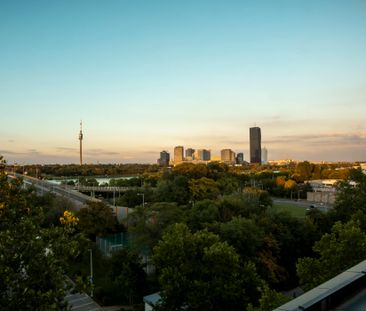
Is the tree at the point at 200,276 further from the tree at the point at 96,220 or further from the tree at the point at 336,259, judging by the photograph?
the tree at the point at 96,220

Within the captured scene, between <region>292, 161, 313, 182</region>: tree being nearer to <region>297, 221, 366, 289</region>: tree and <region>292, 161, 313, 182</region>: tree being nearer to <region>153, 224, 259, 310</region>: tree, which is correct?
<region>297, 221, 366, 289</region>: tree

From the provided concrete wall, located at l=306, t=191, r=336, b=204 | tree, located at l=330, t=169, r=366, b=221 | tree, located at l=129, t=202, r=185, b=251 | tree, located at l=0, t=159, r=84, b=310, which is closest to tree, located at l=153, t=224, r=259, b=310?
tree, located at l=0, t=159, r=84, b=310

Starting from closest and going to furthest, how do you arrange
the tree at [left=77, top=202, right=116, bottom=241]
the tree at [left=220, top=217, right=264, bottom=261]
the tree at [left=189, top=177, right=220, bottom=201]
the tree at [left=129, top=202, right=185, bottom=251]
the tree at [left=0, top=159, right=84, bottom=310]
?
1. the tree at [left=0, top=159, right=84, bottom=310]
2. the tree at [left=220, top=217, right=264, bottom=261]
3. the tree at [left=129, top=202, right=185, bottom=251]
4. the tree at [left=77, top=202, right=116, bottom=241]
5. the tree at [left=189, top=177, right=220, bottom=201]

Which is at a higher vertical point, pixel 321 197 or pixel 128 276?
pixel 128 276

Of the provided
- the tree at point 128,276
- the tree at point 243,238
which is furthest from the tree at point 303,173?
the tree at point 128,276

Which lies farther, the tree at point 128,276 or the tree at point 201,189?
the tree at point 201,189

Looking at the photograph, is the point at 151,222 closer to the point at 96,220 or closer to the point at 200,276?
the point at 96,220

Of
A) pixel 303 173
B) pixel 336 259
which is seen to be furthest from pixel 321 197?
pixel 336 259

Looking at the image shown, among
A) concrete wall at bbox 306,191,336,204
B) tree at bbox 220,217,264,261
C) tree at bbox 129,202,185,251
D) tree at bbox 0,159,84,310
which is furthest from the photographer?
concrete wall at bbox 306,191,336,204

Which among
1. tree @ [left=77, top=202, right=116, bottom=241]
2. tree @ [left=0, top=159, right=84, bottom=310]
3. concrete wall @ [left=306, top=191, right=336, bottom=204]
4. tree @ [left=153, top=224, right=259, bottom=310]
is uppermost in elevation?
tree @ [left=0, top=159, right=84, bottom=310]

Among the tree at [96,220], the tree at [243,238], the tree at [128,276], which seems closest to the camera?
the tree at [128,276]
